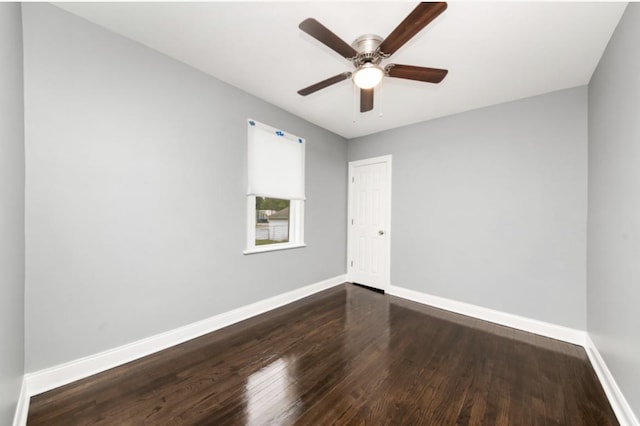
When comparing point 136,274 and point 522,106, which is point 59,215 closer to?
point 136,274

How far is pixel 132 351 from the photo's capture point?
2006 mm

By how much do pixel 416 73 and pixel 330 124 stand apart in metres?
1.98

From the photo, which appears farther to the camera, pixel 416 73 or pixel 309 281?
pixel 309 281

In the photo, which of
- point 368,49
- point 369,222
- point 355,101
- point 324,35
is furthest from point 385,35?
point 369,222

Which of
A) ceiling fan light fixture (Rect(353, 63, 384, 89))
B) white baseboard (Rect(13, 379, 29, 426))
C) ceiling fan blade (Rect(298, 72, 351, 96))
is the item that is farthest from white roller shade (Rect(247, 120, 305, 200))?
white baseboard (Rect(13, 379, 29, 426))

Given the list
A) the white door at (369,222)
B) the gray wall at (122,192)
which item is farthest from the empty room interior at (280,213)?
the white door at (369,222)

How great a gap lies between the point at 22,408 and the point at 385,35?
3.43 meters

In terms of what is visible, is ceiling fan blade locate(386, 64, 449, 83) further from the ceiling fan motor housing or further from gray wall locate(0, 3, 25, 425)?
gray wall locate(0, 3, 25, 425)

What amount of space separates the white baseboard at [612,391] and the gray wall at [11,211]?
131 inches

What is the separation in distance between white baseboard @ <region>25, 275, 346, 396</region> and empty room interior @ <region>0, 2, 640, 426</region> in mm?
15

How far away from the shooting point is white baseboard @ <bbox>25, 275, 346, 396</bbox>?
165 cm

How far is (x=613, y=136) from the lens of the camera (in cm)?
178

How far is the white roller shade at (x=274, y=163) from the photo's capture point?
2.91 metres

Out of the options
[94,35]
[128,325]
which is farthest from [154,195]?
[94,35]
